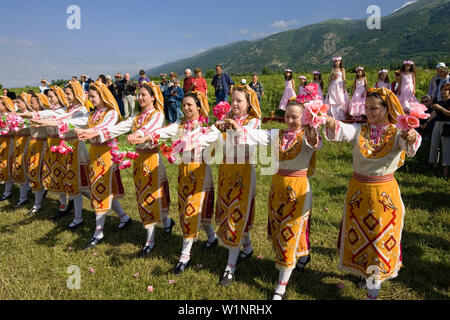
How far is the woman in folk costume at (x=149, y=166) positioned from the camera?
14.0 ft

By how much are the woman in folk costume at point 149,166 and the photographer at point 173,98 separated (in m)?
9.04

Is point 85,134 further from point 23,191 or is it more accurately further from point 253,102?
point 23,191

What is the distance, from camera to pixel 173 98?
13.3 m

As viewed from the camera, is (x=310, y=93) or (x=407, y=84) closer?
(x=310, y=93)

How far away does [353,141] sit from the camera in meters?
3.07

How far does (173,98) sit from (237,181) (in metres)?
10.5

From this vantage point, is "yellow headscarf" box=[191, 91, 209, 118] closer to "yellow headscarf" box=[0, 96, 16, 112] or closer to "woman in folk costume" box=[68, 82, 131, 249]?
"woman in folk costume" box=[68, 82, 131, 249]

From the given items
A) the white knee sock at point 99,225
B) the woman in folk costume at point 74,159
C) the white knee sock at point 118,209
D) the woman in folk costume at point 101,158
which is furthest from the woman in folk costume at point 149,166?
the woman in folk costume at point 74,159

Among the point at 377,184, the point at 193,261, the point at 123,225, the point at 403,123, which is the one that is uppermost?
the point at 403,123

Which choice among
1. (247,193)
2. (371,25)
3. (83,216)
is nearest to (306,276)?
(247,193)

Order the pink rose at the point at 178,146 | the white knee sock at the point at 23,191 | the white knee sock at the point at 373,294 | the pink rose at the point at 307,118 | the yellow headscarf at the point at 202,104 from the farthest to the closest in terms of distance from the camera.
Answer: the white knee sock at the point at 23,191, the yellow headscarf at the point at 202,104, the pink rose at the point at 178,146, the white knee sock at the point at 373,294, the pink rose at the point at 307,118

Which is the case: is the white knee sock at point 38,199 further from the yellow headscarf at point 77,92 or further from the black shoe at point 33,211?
the yellow headscarf at point 77,92

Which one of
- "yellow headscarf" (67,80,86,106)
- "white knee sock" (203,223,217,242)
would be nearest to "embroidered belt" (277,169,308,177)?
"white knee sock" (203,223,217,242)

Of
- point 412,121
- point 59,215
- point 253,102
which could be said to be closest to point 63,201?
point 59,215
